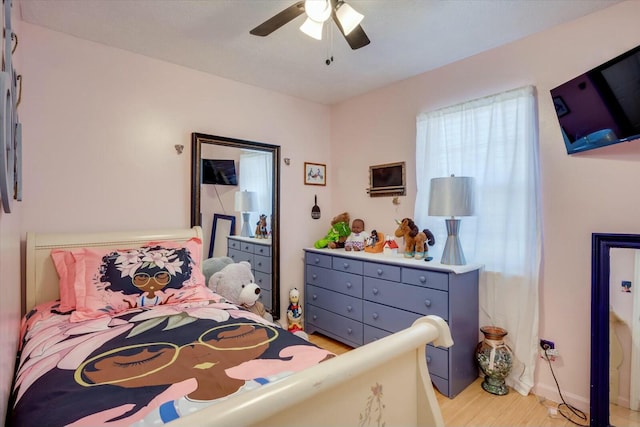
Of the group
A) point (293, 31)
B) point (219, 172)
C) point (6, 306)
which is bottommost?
point (6, 306)

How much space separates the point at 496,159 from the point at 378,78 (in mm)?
1259

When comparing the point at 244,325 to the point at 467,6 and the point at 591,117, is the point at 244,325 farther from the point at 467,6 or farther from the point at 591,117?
the point at 591,117

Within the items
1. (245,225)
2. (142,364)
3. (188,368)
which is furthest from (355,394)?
(245,225)

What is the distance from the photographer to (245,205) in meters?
2.89

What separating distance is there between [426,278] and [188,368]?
5.50ft

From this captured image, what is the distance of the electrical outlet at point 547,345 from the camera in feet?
6.92

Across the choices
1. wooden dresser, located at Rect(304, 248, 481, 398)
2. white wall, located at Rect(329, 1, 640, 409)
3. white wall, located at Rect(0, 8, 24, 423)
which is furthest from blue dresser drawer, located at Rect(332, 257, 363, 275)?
white wall, located at Rect(0, 8, 24, 423)

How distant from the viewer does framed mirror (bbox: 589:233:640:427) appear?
1765mm

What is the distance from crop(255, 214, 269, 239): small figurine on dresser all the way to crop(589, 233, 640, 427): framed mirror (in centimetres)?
243

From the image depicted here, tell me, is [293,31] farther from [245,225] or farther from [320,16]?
[245,225]

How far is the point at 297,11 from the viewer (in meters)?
1.54

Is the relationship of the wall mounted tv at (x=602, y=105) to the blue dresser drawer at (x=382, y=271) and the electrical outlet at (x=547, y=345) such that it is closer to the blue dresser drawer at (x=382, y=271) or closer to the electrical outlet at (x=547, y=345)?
the electrical outlet at (x=547, y=345)

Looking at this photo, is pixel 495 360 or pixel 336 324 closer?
pixel 495 360

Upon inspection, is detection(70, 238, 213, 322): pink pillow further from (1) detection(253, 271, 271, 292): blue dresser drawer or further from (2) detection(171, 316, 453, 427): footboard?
(2) detection(171, 316, 453, 427): footboard
